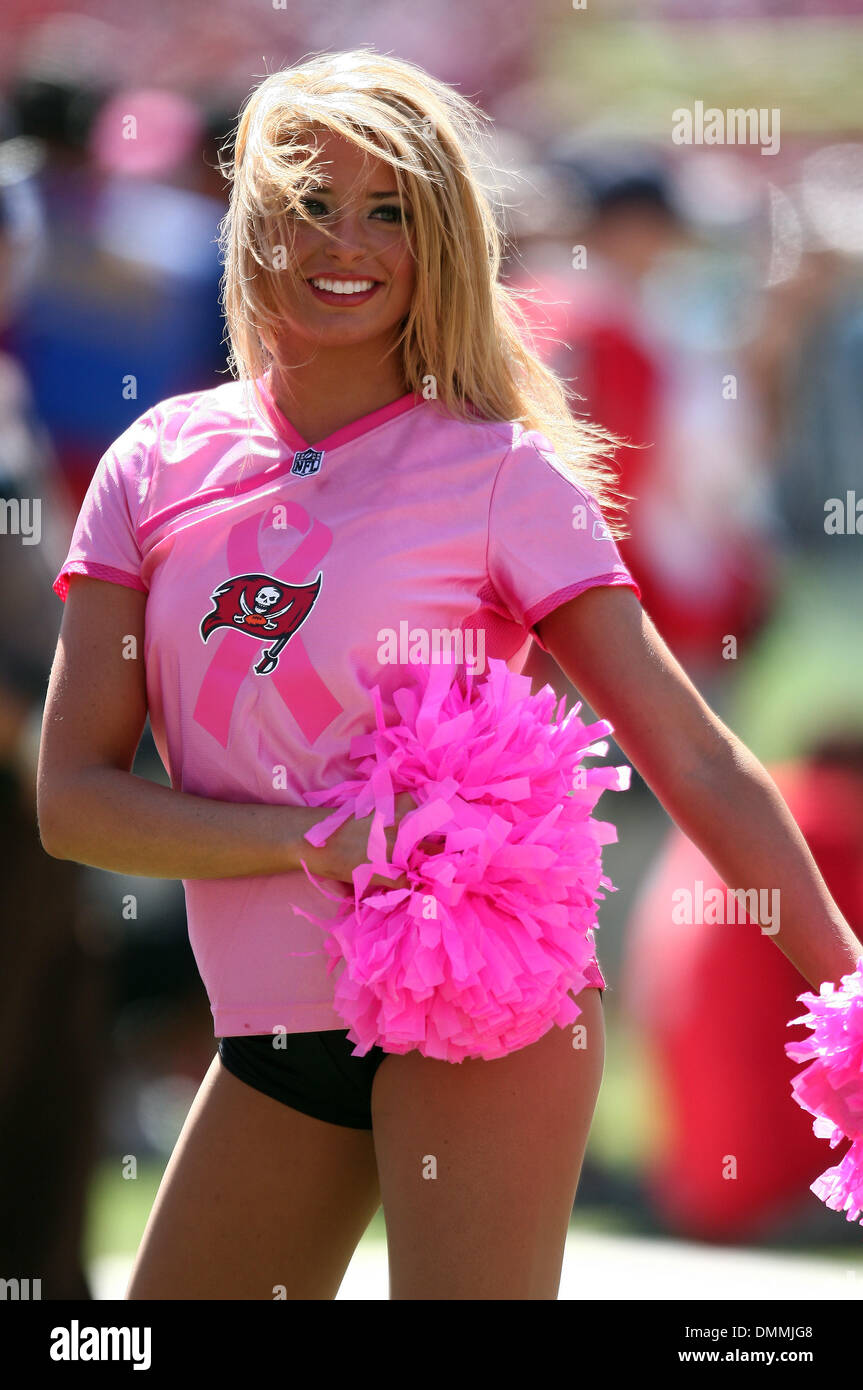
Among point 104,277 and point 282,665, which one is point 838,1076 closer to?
point 282,665

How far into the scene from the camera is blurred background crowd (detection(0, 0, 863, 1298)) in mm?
3648

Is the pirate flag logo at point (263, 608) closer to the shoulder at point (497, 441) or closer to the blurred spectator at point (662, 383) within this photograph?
the shoulder at point (497, 441)

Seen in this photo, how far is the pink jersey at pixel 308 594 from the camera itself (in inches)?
69.0

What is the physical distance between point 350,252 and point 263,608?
15.7 inches

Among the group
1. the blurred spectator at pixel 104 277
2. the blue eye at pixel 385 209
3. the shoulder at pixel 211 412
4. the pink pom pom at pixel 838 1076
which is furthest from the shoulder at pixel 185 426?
the blurred spectator at pixel 104 277

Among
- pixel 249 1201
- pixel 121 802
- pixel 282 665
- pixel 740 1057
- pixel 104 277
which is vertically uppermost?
pixel 104 277

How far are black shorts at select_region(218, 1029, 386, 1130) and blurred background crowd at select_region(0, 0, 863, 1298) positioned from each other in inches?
52.1

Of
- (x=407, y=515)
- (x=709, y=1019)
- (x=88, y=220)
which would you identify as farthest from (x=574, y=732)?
(x=88, y=220)

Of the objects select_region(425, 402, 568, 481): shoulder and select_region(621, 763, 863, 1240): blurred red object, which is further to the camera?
select_region(621, 763, 863, 1240): blurred red object

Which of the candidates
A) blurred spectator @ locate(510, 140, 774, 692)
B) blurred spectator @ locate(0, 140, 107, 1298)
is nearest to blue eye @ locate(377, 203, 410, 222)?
blurred spectator @ locate(0, 140, 107, 1298)

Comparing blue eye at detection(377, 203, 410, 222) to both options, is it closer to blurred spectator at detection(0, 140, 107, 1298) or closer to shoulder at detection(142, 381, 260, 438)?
shoulder at detection(142, 381, 260, 438)

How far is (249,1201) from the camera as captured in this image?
180cm

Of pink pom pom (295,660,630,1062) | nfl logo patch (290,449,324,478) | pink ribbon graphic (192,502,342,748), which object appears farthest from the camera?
nfl logo patch (290,449,324,478)

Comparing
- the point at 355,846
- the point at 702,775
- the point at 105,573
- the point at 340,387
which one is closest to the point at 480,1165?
the point at 355,846
